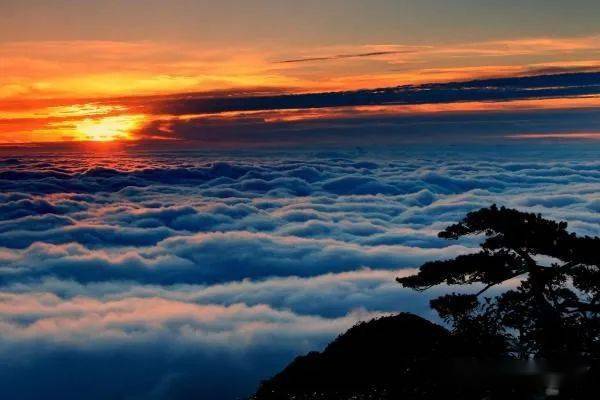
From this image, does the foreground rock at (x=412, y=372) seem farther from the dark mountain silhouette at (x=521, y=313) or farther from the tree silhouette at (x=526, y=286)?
the tree silhouette at (x=526, y=286)

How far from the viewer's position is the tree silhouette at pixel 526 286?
1520cm

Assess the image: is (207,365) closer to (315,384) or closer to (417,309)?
(417,309)

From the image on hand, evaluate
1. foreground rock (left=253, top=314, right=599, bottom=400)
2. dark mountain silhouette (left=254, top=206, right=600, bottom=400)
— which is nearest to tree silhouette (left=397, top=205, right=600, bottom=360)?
dark mountain silhouette (left=254, top=206, right=600, bottom=400)

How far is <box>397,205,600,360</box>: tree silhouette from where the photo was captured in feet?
49.9

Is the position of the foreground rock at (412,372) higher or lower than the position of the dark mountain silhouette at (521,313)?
→ lower

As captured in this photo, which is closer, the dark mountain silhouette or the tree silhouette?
→ the dark mountain silhouette

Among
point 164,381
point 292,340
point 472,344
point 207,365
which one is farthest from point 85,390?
point 472,344

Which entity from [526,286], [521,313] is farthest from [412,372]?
[526,286]

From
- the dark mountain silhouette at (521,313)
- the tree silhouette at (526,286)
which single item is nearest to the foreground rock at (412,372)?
the dark mountain silhouette at (521,313)

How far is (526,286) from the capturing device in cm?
1634

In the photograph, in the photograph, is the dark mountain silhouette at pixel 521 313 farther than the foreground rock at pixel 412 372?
No

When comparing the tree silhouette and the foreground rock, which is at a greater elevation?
the tree silhouette

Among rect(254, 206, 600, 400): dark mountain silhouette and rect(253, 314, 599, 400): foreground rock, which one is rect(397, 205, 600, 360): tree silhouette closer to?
rect(254, 206, 600, 400): dark mountain silhouette

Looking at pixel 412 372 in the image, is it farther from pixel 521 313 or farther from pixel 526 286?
pixel 526 286
